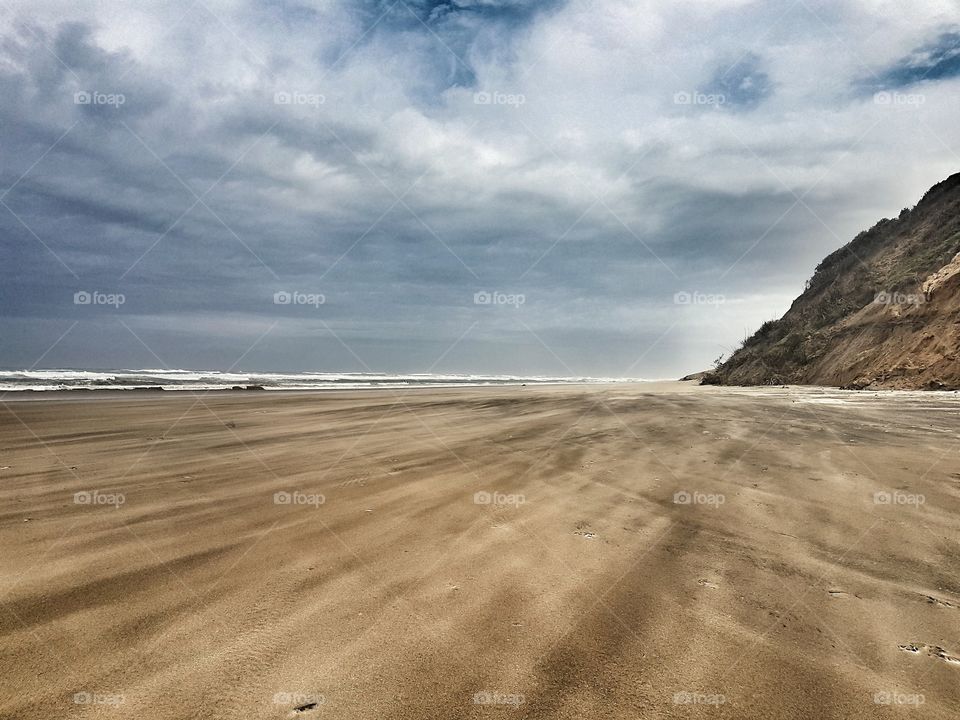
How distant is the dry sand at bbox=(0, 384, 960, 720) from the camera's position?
204cm

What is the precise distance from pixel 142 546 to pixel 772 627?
436 centimetres

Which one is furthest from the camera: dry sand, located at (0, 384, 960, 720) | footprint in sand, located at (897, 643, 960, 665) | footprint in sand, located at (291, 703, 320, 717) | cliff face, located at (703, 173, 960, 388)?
cliff face, located at (703, 173, 960, 388)

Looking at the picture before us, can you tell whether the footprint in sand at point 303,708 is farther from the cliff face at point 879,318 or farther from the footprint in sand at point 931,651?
the cliff face at point 879,318

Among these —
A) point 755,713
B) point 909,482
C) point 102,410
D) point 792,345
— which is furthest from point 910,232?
point 102,410

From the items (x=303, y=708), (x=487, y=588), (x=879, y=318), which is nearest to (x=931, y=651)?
(x=487, y=588)

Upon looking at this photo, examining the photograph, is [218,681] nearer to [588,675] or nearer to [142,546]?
[588,675]

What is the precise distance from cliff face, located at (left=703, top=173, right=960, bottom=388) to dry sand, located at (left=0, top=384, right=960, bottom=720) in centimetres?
1457

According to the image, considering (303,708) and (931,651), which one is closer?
(303,708)

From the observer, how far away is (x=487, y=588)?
296 centimetres

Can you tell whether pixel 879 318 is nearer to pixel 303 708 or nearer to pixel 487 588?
pixel 487 588

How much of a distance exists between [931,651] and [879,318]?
23824 millimetres

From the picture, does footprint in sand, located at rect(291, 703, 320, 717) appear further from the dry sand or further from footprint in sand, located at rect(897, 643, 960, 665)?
footprint in sand, located at rect(897, 643, 960, 665)

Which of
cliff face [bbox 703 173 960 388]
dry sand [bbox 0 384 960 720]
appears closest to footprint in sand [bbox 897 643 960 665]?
dry sand [bbox 0 384 960 720]

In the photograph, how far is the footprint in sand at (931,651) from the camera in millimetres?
2270
